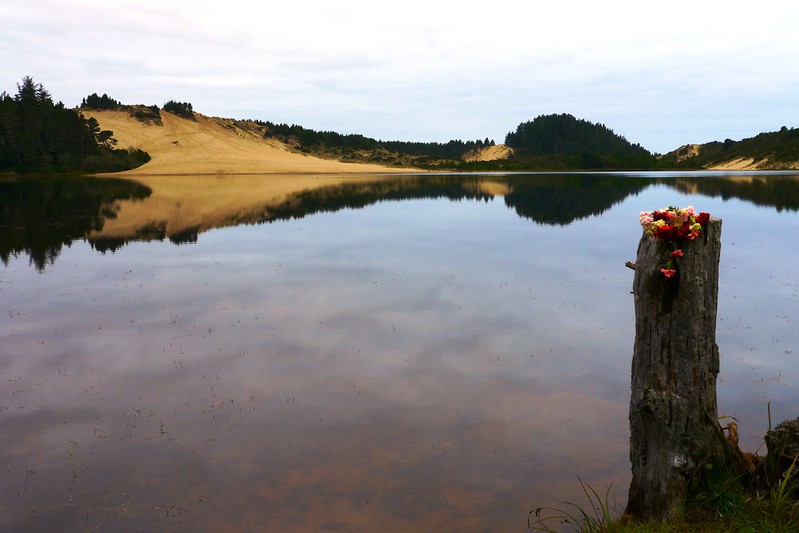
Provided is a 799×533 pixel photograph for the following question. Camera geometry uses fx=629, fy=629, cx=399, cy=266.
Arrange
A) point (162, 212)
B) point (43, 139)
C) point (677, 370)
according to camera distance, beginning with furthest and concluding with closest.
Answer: point (43, 139) < point (162, 212) < point (677, 370)

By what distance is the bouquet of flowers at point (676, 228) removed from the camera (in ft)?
30.0

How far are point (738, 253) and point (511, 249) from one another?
13742 mm

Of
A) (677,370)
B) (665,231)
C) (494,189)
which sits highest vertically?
(665,231)

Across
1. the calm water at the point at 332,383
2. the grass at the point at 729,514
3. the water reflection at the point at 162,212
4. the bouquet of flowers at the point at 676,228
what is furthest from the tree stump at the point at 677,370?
the water reflection at the point at 162,212

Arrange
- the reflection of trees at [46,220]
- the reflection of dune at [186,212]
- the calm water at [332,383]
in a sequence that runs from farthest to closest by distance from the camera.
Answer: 1. the reflection of dune at [186,212]
2. the reflection of trees at [46,220]
3. the calm water at [332,383]

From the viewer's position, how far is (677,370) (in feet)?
30.8

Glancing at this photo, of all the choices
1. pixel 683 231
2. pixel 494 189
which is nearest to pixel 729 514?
pixel 683 231

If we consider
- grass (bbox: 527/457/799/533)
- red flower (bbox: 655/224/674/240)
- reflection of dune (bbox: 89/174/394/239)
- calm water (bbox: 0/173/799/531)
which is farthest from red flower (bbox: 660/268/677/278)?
reflection of dune (bbox: 89/174/394/239)

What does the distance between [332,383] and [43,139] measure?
579 ft

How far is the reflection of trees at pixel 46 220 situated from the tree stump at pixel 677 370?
34.3m

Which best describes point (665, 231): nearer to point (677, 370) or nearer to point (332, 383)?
point (677, 370)

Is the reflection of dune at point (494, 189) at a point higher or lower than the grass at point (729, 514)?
higher

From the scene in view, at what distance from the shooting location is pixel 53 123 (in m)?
165

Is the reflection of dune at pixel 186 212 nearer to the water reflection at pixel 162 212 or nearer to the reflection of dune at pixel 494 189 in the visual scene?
the water reflection at pixel 162 212
